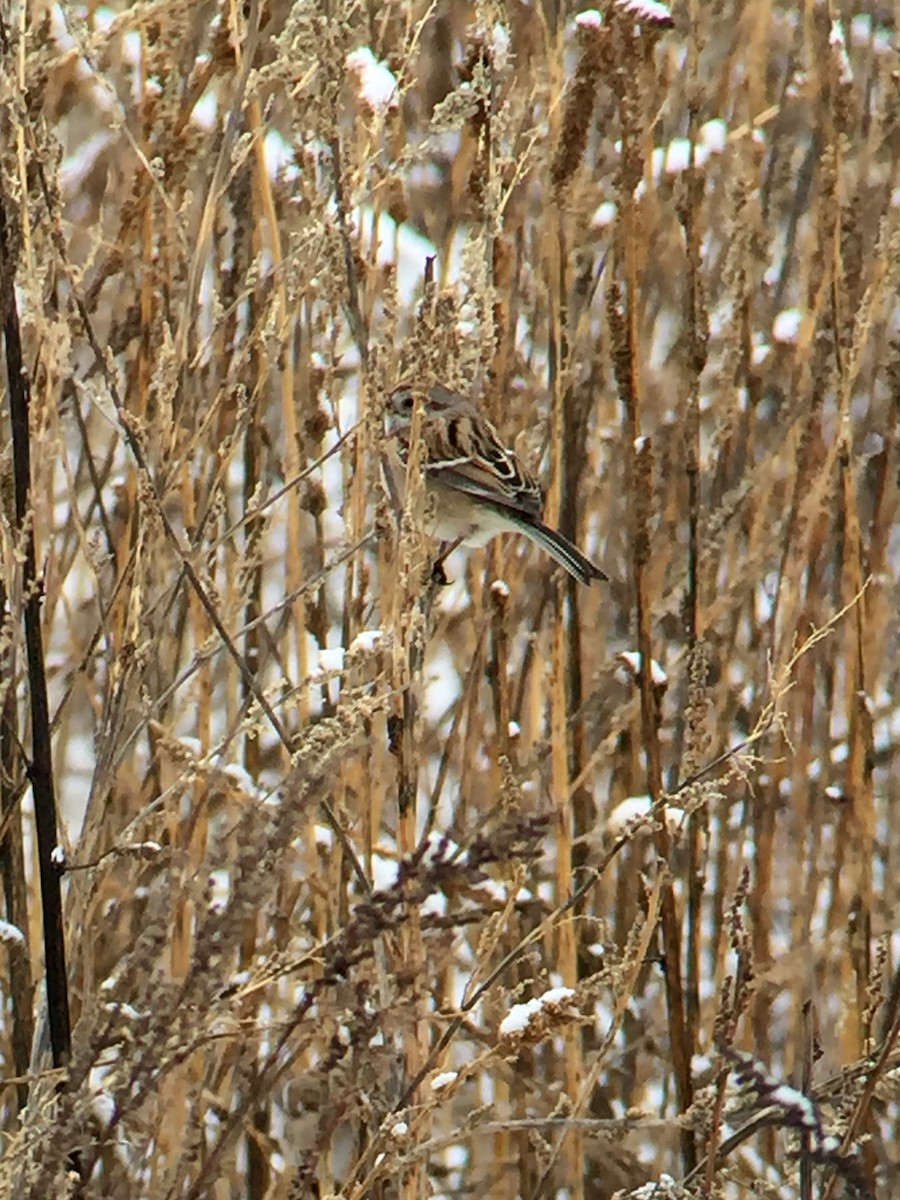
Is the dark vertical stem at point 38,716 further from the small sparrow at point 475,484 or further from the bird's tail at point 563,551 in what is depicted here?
the bird's tail at point 563,551

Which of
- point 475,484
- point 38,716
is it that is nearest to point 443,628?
point 475,484

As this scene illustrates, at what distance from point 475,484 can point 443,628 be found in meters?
0.21

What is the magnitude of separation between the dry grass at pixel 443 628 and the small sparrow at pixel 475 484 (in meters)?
0.06

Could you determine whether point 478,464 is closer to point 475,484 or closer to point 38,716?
point 475,484

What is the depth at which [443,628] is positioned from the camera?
2473 mm

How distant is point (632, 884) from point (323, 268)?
132 cm

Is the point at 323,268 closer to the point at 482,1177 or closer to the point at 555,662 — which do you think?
the point at 555,662

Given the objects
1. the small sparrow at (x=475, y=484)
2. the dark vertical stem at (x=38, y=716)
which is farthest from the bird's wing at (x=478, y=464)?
the dark vertical stem at (x=38, y=716)

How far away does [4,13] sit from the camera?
1.52 m

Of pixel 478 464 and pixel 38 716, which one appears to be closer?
pixel 38 716

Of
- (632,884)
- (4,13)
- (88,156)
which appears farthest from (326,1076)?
(88,156)

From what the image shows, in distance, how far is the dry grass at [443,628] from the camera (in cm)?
142

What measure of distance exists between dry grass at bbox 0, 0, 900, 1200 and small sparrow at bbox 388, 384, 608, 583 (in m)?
0.06

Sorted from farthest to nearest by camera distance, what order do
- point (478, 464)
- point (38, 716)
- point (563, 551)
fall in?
point (478, 464) → point (563, 551) → point (38, 716)
